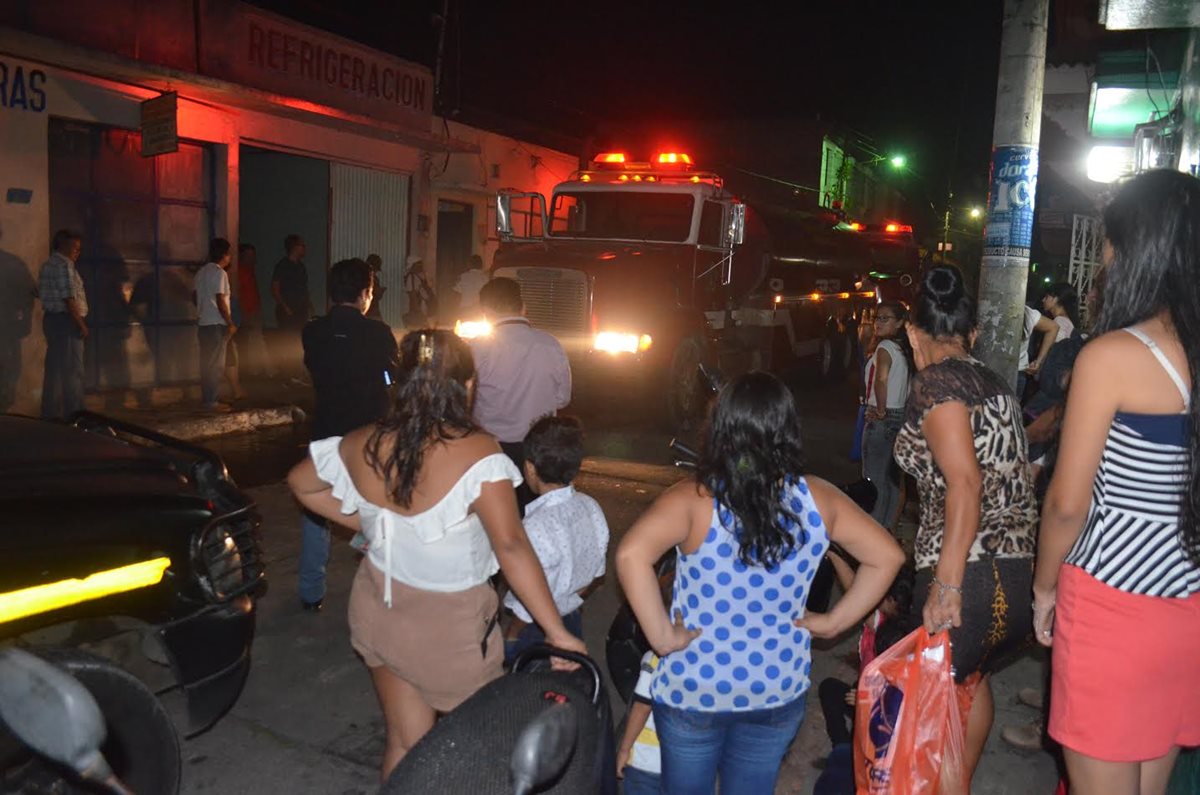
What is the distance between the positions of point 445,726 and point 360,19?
16.9m

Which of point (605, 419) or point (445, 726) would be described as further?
point (605, 419)

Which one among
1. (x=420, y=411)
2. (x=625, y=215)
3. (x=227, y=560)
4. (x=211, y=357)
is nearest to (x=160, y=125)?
(x=211, y=357)

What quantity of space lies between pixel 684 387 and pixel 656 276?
1345mm

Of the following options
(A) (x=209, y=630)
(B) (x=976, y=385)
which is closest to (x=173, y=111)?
(A) (x=209, y=630)

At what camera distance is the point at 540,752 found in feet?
5.46

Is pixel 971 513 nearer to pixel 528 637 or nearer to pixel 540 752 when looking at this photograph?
pixel 528 637

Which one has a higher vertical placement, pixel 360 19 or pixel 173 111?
pixel 360 19

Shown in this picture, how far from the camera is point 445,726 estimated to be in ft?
6.56

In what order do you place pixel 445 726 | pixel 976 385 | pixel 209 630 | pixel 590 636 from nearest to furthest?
1. pixel 445 726
2. pixel 976 385
3. pixel 209 630
4. pixel 590 636

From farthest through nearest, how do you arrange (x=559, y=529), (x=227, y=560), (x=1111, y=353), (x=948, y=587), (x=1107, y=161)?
(x=1107, y=161) → (x=559, y=529) → (x=227, y=560) → (x=948, y=587) → (x=1111, y=353)

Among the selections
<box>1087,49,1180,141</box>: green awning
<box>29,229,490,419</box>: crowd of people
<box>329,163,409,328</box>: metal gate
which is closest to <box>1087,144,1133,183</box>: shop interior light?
<box>1087,49,1180,141</box>: green awning

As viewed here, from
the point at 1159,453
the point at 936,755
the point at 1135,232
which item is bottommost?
the point at 936,755

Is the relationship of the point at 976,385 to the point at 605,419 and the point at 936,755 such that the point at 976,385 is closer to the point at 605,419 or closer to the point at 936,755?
the point at 936,755

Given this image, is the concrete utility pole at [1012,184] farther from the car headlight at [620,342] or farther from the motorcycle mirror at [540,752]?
the motorcycle mirror at [540,752]
